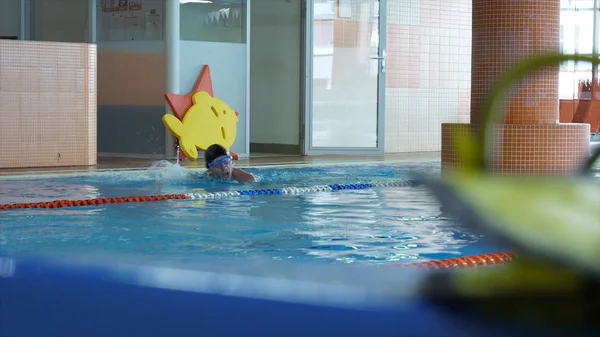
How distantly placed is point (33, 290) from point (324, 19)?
38.4 feet

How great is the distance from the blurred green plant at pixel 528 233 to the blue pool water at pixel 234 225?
7.54 ft

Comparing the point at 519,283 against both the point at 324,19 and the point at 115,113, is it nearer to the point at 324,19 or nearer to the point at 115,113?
the point at 115,113

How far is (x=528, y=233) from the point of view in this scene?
0.43 m

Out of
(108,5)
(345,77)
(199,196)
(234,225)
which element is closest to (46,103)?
(108,5)

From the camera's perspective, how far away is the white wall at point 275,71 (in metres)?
12.9

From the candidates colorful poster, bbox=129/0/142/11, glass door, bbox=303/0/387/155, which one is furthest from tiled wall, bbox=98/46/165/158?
glass door, bbox=303/0/387/155

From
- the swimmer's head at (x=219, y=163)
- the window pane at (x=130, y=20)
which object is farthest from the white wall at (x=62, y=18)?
the swimmer's head at (x=219, y=163)

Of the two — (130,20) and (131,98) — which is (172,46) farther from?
(131,98)

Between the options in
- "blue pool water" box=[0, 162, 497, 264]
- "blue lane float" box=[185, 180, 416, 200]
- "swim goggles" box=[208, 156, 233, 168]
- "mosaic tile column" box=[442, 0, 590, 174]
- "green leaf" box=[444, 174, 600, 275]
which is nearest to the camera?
"green leaf" box=[444, 174, 600, 275]

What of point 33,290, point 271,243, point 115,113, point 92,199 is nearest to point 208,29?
point 115,113

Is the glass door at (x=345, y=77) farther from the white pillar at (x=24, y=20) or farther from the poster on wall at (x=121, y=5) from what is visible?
the white pillar at (x=24, y=20)

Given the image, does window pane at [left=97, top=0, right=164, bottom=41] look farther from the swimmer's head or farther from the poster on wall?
the swimmer's head

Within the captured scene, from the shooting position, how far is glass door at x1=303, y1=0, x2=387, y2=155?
40.4 feet

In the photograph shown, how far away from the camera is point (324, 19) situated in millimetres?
12320
